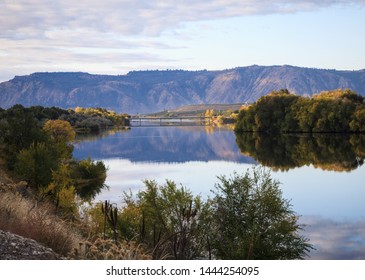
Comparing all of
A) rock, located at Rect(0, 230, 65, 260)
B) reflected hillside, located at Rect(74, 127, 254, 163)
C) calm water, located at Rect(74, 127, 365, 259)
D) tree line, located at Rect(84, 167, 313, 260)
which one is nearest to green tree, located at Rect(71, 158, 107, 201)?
calm water, located at Rect(74, 127, 365, 259)

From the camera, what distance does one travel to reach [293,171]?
179 ft

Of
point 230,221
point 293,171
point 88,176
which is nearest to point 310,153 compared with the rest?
point 293,171

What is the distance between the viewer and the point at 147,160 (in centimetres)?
7219

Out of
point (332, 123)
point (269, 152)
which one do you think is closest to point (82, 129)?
point (332, 123)

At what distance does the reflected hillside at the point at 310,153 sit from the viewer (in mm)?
59844

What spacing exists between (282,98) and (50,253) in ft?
353

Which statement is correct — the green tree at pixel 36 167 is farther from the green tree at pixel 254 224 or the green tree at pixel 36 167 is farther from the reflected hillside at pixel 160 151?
the reflected hillside at pixel 160 151

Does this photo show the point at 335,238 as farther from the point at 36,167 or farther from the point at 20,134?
the point at 20,134

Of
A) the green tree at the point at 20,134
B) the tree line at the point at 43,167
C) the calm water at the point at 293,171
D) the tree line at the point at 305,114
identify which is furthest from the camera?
the tree line at the point at 305,114

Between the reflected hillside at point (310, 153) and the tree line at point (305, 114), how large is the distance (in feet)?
42.5

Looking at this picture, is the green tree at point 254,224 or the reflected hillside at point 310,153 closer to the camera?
the green tree at point 254,224

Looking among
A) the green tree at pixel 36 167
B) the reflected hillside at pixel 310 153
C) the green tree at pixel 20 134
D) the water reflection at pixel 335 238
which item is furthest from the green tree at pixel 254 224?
the reflected hillside at pixel 310 153

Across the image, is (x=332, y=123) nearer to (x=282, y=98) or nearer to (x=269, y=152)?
(x=282, y=98)
